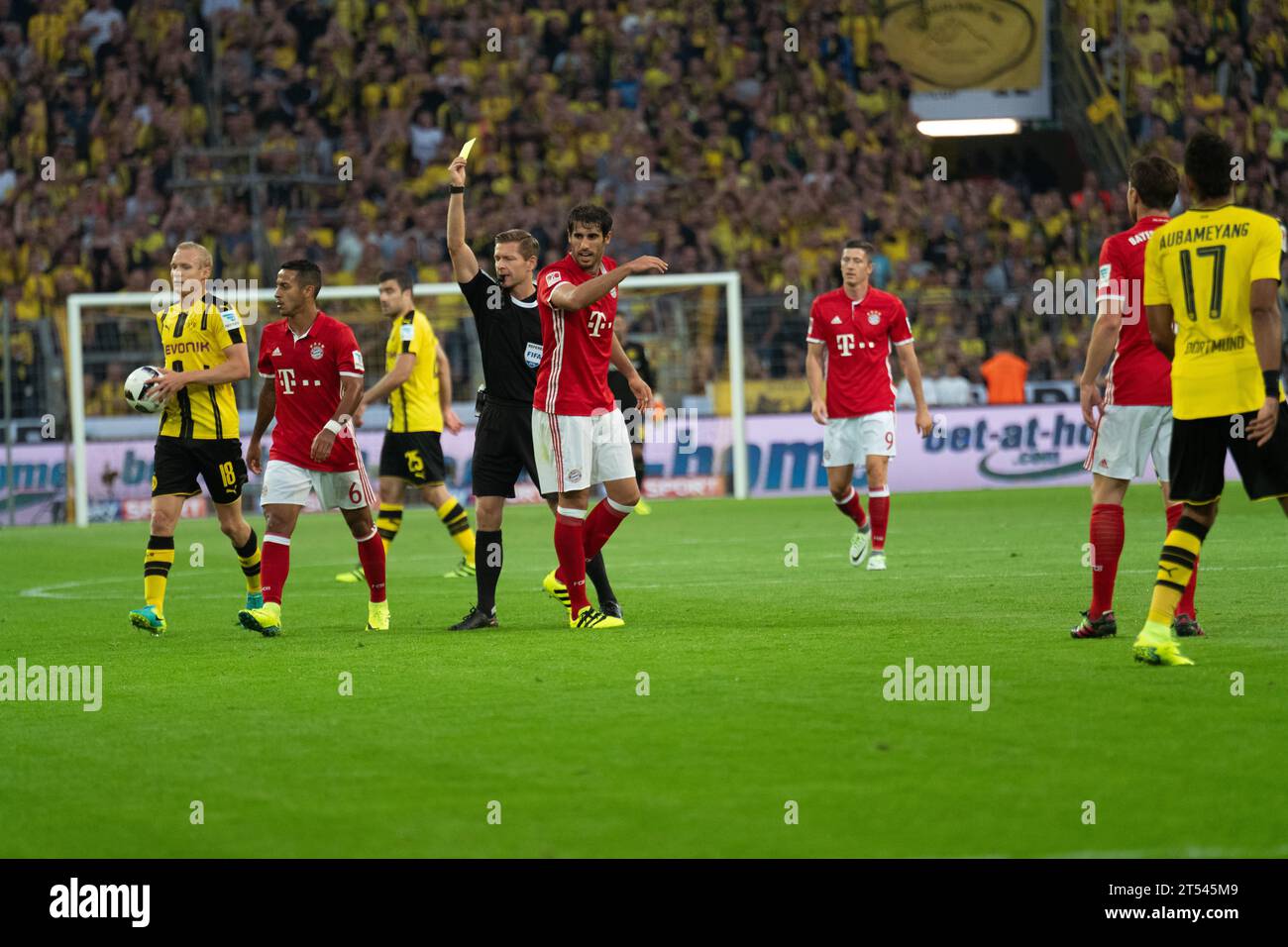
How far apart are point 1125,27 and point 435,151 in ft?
41.3

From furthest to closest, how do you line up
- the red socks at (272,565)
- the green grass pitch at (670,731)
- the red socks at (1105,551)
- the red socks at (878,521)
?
the red socks at (878,521) → the red socks at (272,565) → the red socks at (1105,551) → the green grass pitch at (670,731)

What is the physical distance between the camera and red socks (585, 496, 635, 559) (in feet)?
31.7

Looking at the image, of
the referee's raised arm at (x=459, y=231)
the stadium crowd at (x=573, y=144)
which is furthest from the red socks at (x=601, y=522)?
the stadium crowd at (x=573, y=144)

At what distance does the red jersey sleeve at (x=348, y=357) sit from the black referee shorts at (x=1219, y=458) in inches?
173

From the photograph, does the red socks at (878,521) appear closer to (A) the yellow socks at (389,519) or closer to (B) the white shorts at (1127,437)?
(A) the yellow socks at (389,519)

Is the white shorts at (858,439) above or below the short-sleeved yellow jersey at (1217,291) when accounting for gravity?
below

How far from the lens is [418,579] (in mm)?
13477

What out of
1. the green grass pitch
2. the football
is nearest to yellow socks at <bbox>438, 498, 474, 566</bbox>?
the green grass pitch

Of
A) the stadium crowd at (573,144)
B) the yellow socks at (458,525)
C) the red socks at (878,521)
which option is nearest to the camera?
the red socks at (878,521)

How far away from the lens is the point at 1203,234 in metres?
7.08

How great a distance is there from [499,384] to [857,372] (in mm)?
4388

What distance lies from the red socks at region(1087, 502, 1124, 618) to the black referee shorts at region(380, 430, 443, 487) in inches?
264

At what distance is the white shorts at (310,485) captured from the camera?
31.2 feet
